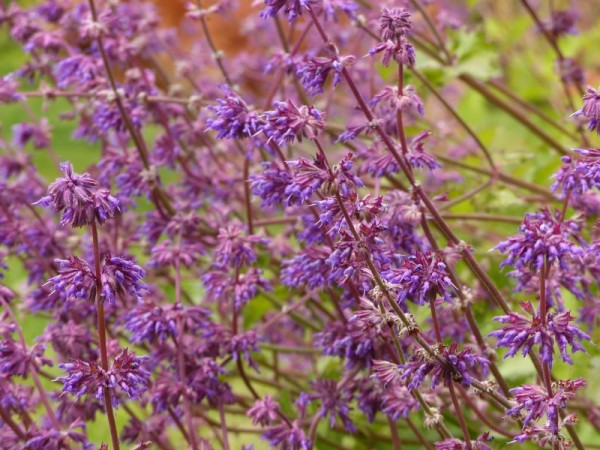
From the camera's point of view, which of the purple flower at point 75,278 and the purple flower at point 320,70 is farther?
the purple flower at point 320,70

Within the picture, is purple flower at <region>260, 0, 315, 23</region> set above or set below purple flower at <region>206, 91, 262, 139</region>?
above

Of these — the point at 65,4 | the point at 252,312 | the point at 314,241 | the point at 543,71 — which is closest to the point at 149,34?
the point at 65,4

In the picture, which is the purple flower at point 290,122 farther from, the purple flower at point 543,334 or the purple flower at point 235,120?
the purple flower at point 543,334

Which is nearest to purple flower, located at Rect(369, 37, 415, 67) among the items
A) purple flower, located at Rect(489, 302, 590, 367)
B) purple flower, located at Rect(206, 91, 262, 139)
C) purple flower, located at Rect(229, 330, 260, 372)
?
purple flower, located at Rect(206, 91, 262, 139)

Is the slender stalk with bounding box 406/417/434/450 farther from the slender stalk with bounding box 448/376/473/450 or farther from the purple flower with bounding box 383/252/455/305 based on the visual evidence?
the purple flower with bounding box 383/252/455/305

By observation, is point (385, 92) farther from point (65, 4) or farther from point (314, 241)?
point (65, 4)

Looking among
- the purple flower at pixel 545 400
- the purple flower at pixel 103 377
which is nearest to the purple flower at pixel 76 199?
the purple flower at pixel 103 377

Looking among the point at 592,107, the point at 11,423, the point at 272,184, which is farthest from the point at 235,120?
the point at 11,423
